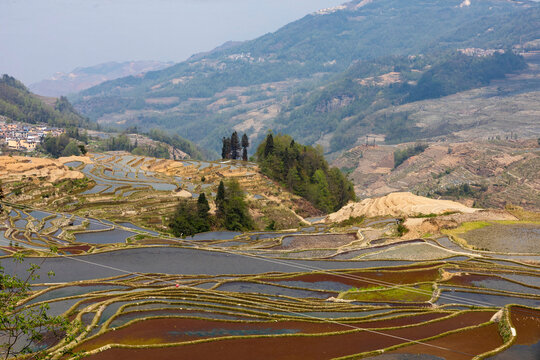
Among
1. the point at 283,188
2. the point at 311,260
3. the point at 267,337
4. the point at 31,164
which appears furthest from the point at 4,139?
the point at 267,337

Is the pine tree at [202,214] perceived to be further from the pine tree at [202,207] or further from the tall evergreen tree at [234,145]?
the tall evergreen tree at [234,145]

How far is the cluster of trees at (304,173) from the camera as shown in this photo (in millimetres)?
99062

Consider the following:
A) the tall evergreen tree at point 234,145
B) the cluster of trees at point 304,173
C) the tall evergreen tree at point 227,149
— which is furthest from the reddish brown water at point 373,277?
the tall evergreen tree at point 227,149

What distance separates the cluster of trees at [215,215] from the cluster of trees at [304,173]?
96.9 ft

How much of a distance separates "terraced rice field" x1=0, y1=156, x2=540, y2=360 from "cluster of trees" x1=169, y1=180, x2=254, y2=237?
15.5 ft

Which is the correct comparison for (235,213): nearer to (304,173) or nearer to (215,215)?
(215,215)

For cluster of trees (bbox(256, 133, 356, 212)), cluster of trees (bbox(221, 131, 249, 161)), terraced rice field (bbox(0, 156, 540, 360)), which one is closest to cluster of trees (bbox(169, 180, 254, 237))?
terraced rice field (bbox(0, 156, 540, 360))

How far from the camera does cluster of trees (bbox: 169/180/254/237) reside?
60303mm

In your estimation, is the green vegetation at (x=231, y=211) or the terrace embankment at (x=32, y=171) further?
the terrace embankment at (x=32, y=171)

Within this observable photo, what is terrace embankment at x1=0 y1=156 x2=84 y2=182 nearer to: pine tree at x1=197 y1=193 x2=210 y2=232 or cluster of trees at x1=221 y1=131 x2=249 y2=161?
pine tree at x1=197 y1=193 x2=210 y2=232

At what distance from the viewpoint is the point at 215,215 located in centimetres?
6525

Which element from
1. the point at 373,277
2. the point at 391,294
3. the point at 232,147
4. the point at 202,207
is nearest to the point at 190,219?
the point at 202,207

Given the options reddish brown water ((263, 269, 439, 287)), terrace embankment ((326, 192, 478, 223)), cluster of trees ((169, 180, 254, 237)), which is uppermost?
cluster of trees ((169, 180, 254, 237))

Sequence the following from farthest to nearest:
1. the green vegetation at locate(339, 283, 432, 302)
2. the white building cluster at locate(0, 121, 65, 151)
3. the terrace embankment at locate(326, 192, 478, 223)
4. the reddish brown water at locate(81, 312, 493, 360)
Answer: the white building cluster at locate(0, 121, 65, 151), the terrace embankment at locate(326, 192, 478, 223), the green vegetation at locate(339, 283, 432, 302), the reddish brown water at locate(81, 312, 493, 360)
